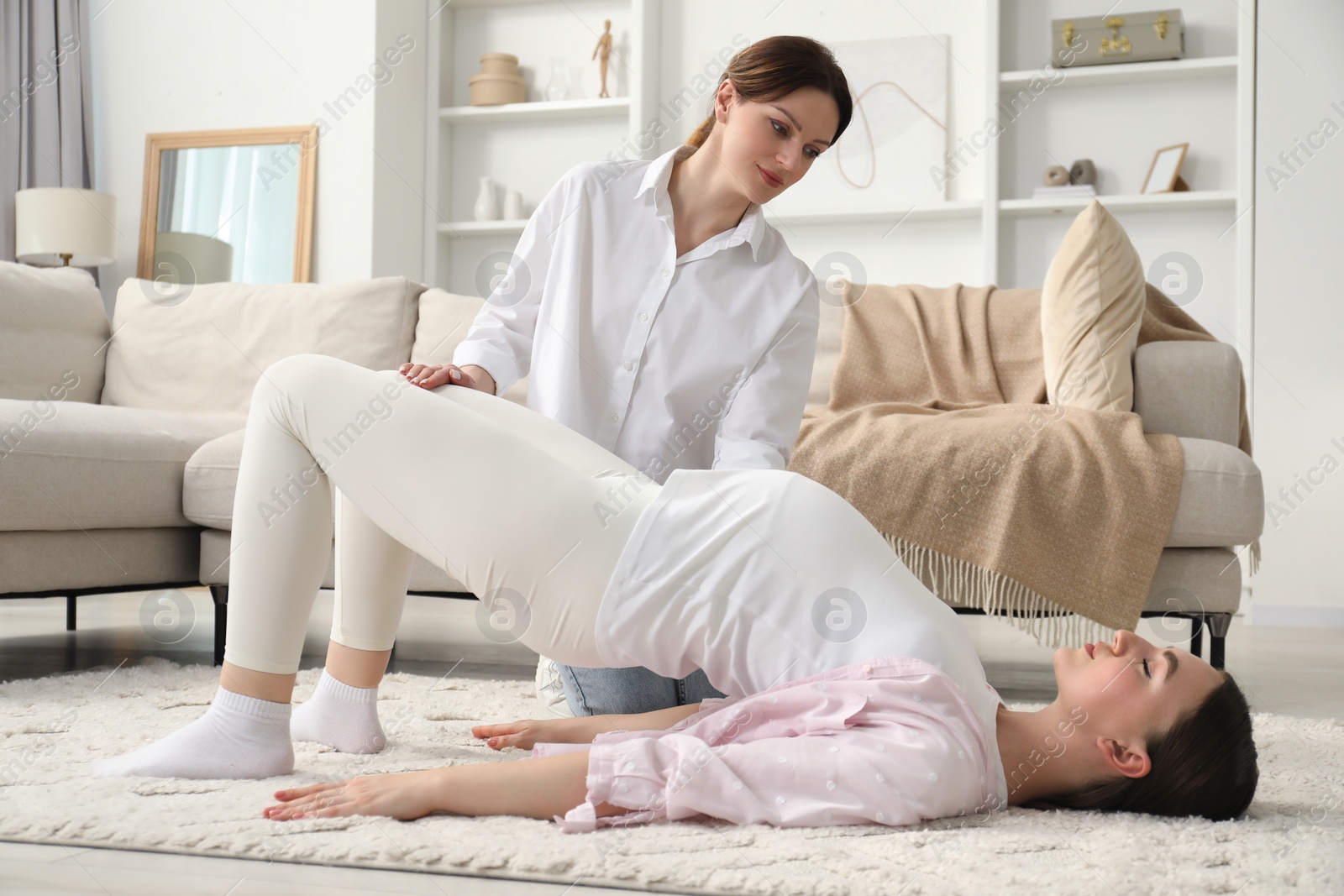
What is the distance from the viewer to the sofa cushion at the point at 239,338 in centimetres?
267

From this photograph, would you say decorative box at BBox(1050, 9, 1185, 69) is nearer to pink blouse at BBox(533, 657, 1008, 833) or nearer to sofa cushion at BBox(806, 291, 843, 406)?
sofa cushion at BBox(806, 291, 843, 406)

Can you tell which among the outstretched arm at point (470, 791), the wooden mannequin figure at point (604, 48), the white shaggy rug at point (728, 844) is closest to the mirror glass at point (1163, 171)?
the wooden mannequin figure at point (604, 48)

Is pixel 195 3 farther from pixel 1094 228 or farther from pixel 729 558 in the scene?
pixel 729 558

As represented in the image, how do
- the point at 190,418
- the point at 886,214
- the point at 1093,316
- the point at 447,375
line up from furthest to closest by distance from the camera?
the point at 886,214 < the point at 190,418 < the point at 1093,316 < the point at 447,375

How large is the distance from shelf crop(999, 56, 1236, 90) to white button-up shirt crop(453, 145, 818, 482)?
2.72 meters

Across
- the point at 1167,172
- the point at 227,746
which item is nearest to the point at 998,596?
the point at 227,746

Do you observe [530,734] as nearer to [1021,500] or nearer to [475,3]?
[1021,500]

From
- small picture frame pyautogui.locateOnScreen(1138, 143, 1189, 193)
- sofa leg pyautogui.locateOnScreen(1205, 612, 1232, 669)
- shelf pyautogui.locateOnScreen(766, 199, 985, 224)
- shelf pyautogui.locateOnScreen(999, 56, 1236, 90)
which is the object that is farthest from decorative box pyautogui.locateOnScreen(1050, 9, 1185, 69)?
sofa leg pyautogui.locateOnScreen(1205, 612, 1232, 669)

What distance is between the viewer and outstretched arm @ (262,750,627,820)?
3.14 ft

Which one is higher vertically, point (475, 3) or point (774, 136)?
point (475, 3)

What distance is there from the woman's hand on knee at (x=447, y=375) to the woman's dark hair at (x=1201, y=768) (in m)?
0.77

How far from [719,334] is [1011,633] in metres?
1.91

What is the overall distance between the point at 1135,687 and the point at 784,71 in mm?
825

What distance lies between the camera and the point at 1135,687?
3.38 ft
